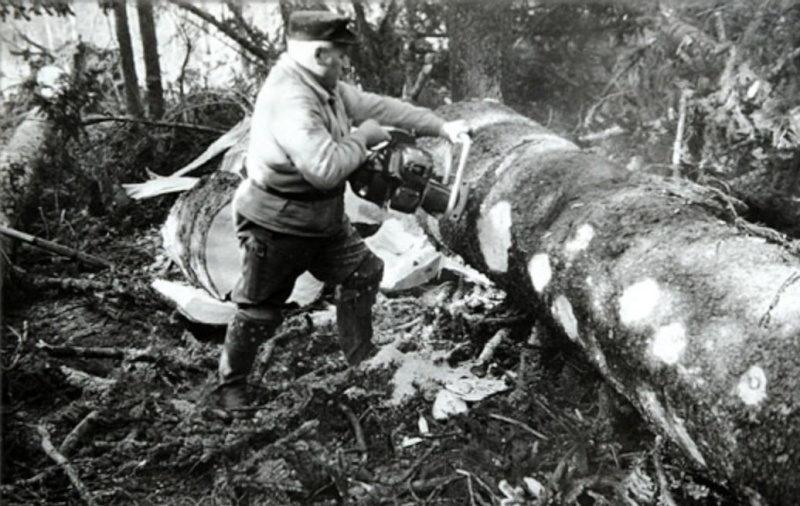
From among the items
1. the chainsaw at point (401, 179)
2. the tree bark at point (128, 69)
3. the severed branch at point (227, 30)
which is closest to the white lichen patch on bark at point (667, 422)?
the chainsaw at point (401, 179)

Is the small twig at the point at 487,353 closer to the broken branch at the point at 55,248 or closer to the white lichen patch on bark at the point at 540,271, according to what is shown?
the white lichen patch on bark at the point at 540,271

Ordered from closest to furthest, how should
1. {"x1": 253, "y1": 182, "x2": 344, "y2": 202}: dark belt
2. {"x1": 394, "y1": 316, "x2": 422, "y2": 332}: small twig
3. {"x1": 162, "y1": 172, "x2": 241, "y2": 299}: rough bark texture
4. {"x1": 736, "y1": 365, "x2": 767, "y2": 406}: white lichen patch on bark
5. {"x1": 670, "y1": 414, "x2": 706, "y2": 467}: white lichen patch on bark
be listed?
{"x1": 736, "y1": 365, "x2": 767, "y2": 406}: white lichen patch on bark
{"x1": 670, "y1": 414, "x2": 706, "y2": 467}: white lichen patch on bark
{"x1": 253, "y1": 182, "x2": 344, "y2": 202}: dark belt
{"x1": 162, "y1": 172, "x2": 241, "y2": 299}: rough bark texture
{"x1": 394, "y1": 316, "x2": 422, "y2": 332}: small twig

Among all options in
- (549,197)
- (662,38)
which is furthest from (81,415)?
(662,38)

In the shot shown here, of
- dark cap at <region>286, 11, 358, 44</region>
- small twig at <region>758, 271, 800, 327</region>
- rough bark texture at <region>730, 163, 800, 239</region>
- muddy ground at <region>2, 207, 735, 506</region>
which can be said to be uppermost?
A: dark cap at <region>286, 11, 358, 44</region>

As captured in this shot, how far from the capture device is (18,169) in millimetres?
5133

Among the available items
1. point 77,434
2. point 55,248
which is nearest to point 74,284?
point 55,248

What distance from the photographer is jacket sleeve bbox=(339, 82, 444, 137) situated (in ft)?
10.6

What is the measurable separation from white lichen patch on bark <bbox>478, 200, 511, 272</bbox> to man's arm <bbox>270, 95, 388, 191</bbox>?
944 mm

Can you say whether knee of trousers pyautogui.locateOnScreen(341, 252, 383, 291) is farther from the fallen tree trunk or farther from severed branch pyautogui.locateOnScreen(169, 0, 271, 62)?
severed branch pyautogui.locateOnScreen(169, 0, 271, 62)

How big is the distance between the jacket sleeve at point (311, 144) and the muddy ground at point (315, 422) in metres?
1.03

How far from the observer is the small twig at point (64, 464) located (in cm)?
247

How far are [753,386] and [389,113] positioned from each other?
6.44ft

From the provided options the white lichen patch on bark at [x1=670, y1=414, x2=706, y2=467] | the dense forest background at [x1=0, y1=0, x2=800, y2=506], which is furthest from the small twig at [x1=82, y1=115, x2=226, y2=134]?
the white lichen patch on bark at [x1=670, y1=414, x2=706, y2=467]

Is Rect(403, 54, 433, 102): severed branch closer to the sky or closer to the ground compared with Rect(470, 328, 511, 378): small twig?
closer to the sky
